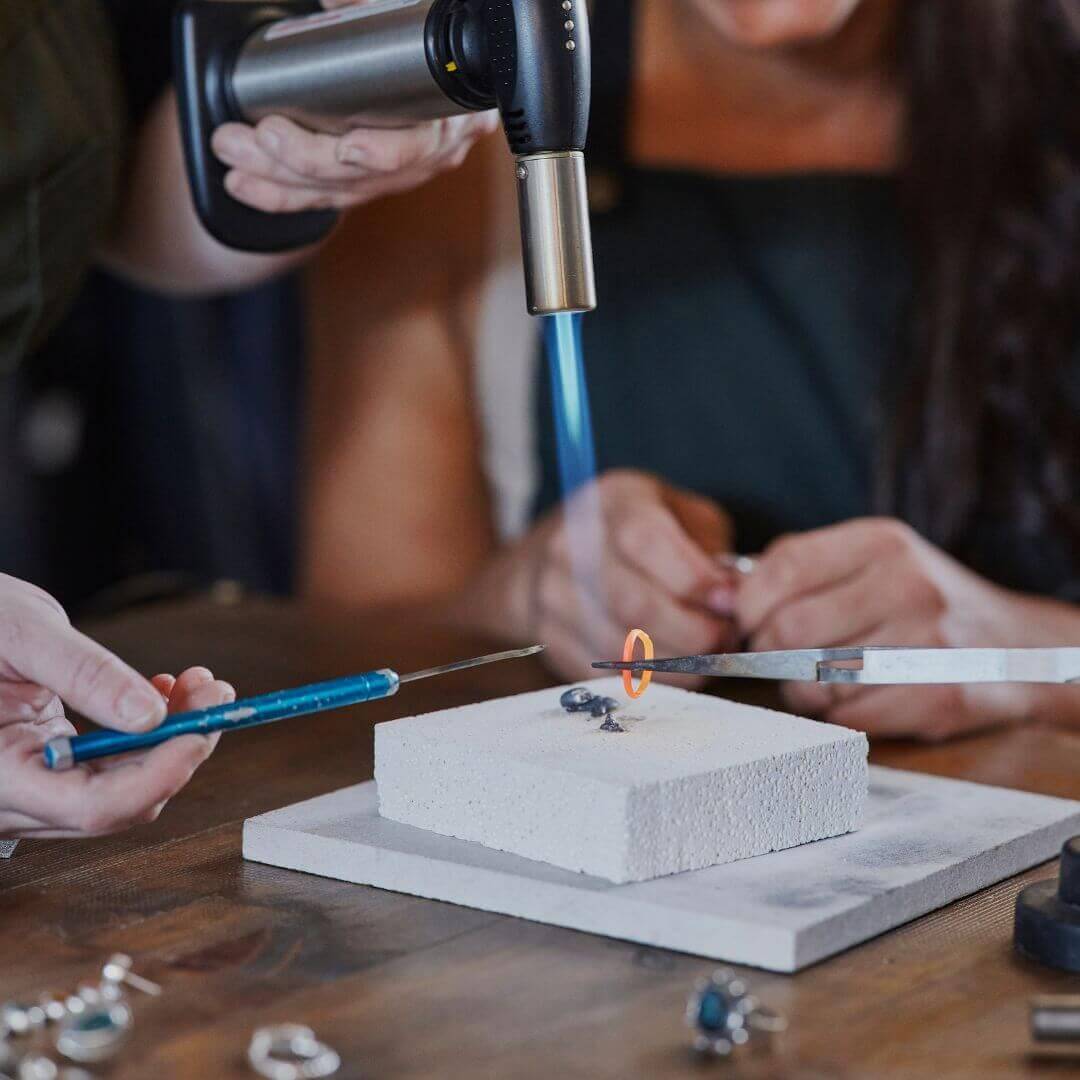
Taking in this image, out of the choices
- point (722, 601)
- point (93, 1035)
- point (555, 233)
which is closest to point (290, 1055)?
point (93, 1035)

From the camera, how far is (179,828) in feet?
3.07

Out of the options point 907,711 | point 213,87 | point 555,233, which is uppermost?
point 213,87

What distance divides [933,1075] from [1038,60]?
4.99 feet

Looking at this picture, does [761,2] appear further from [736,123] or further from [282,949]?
[282,949]

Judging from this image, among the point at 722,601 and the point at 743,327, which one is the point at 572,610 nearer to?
the point at 722,601

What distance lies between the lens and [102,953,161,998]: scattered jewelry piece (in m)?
0.69

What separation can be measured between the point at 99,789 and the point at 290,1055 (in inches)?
7.4

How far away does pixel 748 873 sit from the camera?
0.81m

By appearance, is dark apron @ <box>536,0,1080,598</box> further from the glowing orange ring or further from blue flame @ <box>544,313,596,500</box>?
the glowing orange ring

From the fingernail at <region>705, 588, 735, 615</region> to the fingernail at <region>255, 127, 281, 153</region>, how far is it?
19.8 inches

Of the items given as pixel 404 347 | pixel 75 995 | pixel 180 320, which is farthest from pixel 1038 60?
pixel 75 995

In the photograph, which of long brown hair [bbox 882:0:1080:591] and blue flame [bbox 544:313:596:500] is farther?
long brown hair [bbox 882:0:1080:591]

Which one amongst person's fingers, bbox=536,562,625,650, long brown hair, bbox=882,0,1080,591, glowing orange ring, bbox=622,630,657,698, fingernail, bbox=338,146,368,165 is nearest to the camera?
glowing orange ring, bbox=622,630,657,698

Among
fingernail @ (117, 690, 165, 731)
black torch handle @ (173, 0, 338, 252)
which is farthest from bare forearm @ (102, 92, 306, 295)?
fingernail @ (117, 690, 165, 731)
